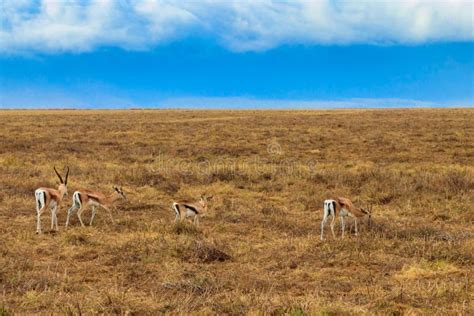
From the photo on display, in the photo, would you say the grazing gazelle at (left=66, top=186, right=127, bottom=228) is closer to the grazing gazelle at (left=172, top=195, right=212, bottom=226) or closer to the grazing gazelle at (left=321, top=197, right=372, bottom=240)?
the grazing gazelle at (left=172, top=195, right=212, bottom=226)

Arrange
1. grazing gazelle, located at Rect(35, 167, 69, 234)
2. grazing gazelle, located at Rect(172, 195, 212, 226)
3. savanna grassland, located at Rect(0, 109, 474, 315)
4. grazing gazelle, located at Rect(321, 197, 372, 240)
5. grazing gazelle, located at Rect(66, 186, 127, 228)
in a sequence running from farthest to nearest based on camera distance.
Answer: grazing gazelle, located at Rect(66, 186, 127, 228) → grazing gazelle, located at Rect(172, 195, 212, 226) → grazing gazelle, located at Rect(35, 167, 69, 234) → grazing gazelle, located at Rect(321, 197, 372, 240) → savanna grassland, located at Rect(0, 109, 474, 315)

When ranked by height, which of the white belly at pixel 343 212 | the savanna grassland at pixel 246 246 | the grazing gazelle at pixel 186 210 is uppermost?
the white belly at pixel 343 212

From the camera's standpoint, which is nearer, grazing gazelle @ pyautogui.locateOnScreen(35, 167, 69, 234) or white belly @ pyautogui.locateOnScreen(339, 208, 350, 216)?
white belly @ pyautogui.locateOnScreen(339, 208, 350, 216)

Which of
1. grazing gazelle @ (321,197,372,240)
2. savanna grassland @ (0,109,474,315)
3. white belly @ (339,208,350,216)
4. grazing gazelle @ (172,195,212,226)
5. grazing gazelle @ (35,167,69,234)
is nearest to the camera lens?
savanna grassland @ (0,109,474,315)

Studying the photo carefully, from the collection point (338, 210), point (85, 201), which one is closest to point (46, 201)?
point (85, 201)

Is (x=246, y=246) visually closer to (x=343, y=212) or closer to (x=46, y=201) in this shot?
(x=343, y=212)

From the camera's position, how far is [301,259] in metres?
9.20

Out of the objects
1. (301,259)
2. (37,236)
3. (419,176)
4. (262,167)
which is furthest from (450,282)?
(262,167)

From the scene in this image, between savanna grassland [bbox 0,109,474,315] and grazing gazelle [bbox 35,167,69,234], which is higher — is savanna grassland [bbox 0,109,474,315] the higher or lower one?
the lower one

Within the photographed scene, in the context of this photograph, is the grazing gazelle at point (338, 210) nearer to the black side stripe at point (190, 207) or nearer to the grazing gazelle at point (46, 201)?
the black side stripe at point (190, 207)

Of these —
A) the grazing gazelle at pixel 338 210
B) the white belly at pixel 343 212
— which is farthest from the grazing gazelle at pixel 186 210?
the white belly at pixel 343 212

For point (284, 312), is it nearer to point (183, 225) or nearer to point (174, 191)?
point (183, 225)

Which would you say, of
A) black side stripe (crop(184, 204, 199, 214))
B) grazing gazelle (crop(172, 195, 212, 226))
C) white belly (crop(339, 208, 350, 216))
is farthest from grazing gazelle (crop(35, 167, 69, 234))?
white belly (crop(339, 208, 350, 216))

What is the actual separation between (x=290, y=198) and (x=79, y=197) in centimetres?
618
